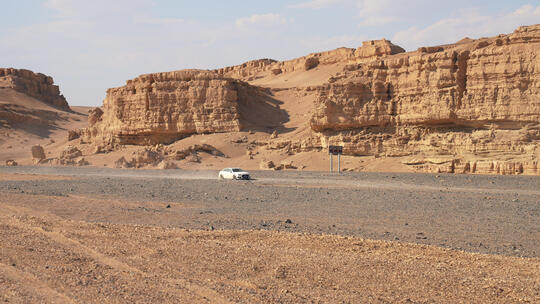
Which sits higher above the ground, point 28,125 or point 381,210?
point 28,125

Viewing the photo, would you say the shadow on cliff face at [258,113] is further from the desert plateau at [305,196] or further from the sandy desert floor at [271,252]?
the sandy desert floor at [271,252]

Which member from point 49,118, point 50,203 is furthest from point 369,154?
point 49,118

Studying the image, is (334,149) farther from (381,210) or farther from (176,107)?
(176,107)

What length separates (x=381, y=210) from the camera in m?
15.8

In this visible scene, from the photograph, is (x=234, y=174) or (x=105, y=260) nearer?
(x=105, y=260)

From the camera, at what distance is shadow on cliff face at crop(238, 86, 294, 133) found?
2057 inches

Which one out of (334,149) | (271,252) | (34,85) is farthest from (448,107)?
(34,85)

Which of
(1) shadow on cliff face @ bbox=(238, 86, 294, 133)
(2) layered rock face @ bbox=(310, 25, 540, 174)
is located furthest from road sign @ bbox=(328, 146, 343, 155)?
(1) shadow on cliff face @ bbox=(238, 86, 294, 133)

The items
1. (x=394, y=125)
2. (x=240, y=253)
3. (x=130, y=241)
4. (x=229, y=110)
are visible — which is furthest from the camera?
(x=229, y=110)

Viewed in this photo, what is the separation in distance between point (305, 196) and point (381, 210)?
498cm

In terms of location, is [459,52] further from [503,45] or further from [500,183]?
[500,183]

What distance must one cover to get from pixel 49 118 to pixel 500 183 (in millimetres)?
85495

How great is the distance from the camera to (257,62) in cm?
11844

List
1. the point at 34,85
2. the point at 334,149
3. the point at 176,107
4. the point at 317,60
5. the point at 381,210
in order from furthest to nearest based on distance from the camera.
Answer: the point at 34,85 → the point at 317,60 → the point at 176,107 → the point at 334,149 → the point at 381,210
